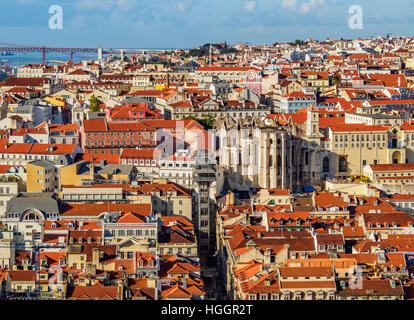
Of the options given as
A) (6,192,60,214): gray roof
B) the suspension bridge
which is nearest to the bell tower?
(6,192,60,214): gray roof

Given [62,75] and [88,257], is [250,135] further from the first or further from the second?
[62,75]

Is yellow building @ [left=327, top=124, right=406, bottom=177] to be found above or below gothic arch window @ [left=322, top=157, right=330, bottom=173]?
above

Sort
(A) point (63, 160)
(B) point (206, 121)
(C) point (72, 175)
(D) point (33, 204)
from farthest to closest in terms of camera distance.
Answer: (B) point (206, 121) < (A) point (63, 160) < (C) point (72, 175) < (D) point (33, 204)

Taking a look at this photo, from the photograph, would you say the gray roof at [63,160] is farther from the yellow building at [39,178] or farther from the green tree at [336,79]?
the green tree at [336,79]

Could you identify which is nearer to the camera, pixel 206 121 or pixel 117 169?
pixel 117 169

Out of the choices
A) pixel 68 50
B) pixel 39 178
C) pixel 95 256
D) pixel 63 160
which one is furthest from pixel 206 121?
pixel 68 50

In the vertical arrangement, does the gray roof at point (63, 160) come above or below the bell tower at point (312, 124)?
below

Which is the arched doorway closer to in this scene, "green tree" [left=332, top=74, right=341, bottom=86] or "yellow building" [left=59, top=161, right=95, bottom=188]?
"yellow building" [left=59, top=161, right=95, bottom=188]

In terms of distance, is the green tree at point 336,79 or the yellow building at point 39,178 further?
the green tree at point 336,79

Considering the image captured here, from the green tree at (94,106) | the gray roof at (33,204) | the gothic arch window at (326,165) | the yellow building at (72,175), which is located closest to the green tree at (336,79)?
the green tree at (94,106)

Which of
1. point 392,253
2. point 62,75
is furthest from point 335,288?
point 62,75

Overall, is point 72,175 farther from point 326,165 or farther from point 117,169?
point 326,165

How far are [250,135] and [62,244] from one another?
32.4ft

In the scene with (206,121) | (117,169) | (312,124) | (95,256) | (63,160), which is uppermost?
(206,121)
